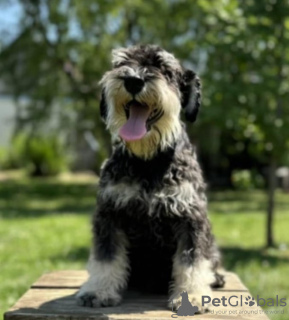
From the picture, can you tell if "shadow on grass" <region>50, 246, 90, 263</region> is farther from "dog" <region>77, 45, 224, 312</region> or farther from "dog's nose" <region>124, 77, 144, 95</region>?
"dog's nose" <region>124, 77, 144, 95</region>

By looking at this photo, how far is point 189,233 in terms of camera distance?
3893 millimetres

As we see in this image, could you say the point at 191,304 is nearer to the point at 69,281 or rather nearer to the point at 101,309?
the point at 101,309

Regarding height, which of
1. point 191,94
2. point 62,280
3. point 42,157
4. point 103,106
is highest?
point 191,94

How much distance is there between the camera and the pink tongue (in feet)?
12.4

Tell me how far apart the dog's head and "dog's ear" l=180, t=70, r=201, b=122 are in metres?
0.09

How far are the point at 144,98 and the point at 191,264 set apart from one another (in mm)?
1143

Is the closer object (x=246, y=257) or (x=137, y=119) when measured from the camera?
(x=137, y=119)

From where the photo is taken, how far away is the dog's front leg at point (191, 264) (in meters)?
3.88

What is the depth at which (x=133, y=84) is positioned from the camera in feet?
12.1

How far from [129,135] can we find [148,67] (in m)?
0.46

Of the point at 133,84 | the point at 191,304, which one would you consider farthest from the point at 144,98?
the point at 191,304

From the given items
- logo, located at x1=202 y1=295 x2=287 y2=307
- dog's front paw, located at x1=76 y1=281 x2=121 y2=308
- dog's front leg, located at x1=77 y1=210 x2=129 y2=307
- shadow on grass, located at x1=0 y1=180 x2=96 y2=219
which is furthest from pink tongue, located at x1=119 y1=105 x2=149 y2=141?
shadow on grass, located at x1=0 y1=180 x2=96 y2=219

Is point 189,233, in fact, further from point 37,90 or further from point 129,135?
point 37,90

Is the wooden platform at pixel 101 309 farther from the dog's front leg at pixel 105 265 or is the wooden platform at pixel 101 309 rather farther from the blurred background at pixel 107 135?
the blurred background at pixel 107 135
